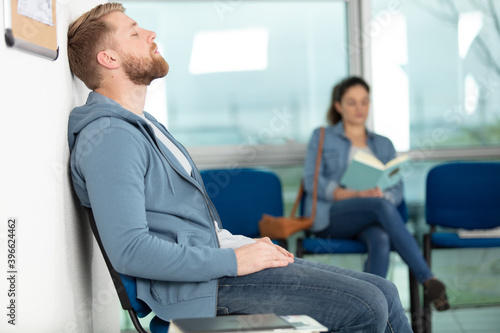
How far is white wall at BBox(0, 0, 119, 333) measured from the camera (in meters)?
1.27

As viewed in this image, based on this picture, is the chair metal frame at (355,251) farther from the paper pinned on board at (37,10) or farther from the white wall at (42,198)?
the paper pinned on board at (37,10)

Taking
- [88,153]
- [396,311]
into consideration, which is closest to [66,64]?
[88,153]

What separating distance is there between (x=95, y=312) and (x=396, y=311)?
3.06ft

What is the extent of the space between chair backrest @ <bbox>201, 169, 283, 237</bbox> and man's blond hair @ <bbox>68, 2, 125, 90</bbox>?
163 cm

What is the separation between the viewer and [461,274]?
393cm

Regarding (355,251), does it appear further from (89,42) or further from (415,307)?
(89,42)

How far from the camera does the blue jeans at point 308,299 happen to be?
1.55m

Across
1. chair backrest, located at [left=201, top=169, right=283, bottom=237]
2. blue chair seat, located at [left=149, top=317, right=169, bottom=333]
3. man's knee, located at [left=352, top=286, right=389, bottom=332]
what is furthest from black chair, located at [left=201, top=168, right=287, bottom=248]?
man's knee, located at [left=352, top=286, right=389, bottom=332]

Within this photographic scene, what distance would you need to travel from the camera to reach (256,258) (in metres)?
1.56

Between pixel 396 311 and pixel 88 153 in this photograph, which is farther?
pixel 396 311

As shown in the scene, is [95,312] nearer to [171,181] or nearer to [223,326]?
[171,181]

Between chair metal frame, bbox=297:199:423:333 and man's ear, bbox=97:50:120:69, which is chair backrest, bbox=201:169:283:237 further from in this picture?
man's ear, bbox=97:50:120:69

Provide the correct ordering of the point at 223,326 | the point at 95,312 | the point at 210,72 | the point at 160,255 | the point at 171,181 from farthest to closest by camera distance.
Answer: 1. the point at 210,72
2. the point at 95,312
3. the point at 171,181
4. the point at 160,255
5. the point at 223,326

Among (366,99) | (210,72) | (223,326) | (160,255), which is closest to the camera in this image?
(223,326)
